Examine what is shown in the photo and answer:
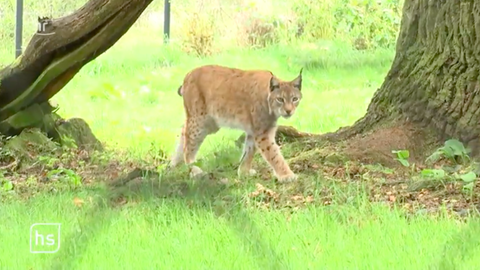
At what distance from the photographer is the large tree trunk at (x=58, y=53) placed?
248 inches

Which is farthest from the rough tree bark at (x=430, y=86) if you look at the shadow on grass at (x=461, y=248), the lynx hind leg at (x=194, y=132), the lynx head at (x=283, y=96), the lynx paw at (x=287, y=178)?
the shadow on grass at (x=461, y=248)

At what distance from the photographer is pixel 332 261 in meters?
3.62

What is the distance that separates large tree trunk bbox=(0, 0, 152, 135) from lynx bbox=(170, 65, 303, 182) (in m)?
0.64

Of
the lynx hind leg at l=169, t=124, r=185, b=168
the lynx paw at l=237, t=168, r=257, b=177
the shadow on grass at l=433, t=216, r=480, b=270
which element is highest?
the shadow on grass at l=433, t=216, r=480, b=270

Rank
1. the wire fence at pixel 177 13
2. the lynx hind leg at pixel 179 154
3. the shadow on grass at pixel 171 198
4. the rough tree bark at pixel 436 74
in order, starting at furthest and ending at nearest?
the wire fence at pixel 177 13 < the lynx hind leg at pixel 179 154 < the rough tree bark at pixel 436 74 < the shadow on grass at pixel 171 198

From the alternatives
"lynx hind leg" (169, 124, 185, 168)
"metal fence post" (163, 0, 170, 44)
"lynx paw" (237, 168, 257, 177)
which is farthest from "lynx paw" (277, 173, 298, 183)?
"metal fence post" (163, 0, 170, 44)

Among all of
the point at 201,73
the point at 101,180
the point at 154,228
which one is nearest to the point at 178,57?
the point at 201,73

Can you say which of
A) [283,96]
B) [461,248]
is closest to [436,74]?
[283,96]

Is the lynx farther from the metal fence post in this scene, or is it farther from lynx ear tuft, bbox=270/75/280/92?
A: the metal fence post

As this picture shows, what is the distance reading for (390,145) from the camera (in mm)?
5879

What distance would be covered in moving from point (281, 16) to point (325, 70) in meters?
2.14

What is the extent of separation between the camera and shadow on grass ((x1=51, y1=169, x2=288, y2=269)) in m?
3.71

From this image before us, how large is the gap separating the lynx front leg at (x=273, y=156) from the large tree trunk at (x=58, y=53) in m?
1.27

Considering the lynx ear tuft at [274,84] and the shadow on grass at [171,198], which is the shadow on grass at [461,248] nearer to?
the shadow on grass at [171,198]
